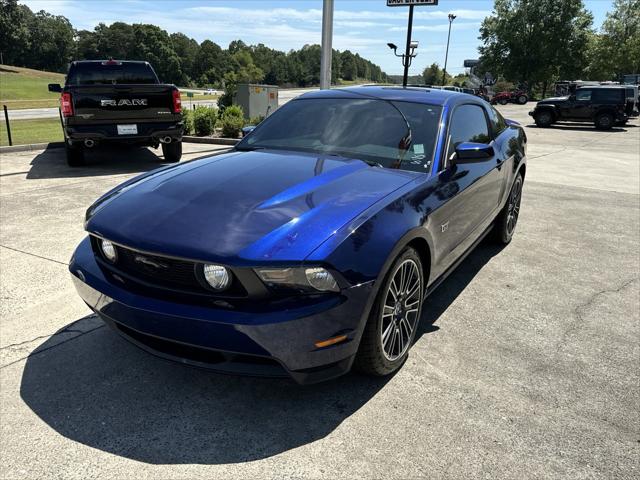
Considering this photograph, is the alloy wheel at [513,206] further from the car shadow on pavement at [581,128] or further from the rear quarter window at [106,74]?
the car shadow on pavement at [581,128]

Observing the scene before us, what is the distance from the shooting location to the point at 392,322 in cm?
274

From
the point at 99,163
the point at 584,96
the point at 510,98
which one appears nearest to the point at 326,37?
the point at 99,163

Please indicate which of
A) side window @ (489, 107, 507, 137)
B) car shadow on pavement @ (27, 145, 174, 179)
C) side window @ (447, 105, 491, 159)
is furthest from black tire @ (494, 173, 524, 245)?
car shadow on pavement @ (27, 145, 174, 179)

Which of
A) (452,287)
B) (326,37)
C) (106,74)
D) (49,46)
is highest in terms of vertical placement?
(49,46)

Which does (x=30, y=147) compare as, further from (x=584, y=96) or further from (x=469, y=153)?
(x=584, y=96)

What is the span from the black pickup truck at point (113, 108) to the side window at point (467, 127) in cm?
596

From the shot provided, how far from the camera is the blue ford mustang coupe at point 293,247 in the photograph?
86.2 inches

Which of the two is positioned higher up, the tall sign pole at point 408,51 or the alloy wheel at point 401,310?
the tall sign pole at point 408,51

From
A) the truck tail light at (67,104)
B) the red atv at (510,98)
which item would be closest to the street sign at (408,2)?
the truck tail light at (67,104)

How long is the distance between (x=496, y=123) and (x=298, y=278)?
A: 3.74m

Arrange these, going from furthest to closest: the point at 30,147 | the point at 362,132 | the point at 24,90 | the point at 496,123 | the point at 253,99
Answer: the point at 24,90 < the point at 253,99 < the point at 30,147 < the point at 496,123 < the point at 362,132

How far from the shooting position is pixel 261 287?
86.7 inches

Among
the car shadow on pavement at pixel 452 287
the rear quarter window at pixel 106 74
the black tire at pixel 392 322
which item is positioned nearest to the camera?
the black tire at pixel 392 322

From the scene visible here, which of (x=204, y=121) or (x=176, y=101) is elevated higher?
(x=176, y=101)
